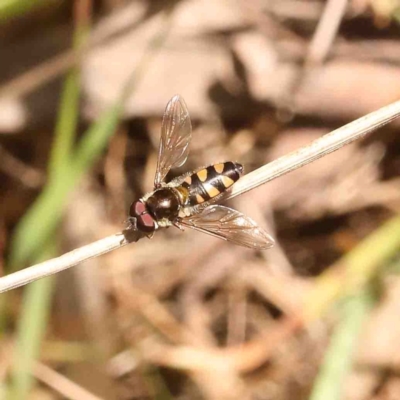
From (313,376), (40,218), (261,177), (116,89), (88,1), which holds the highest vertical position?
(88,1)

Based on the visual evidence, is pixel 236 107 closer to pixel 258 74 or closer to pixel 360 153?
pixel 258 74

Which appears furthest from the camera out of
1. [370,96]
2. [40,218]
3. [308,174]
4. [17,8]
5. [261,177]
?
[308,174]

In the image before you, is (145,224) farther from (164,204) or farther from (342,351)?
(342,351)

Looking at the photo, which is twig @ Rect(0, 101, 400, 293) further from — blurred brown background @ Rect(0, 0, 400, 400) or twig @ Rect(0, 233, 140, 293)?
blurred brown background @ Rect(0, 0, 400, 400)

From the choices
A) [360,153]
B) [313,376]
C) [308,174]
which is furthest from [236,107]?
[313,376]

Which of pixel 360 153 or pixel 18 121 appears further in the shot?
pixel 360 153

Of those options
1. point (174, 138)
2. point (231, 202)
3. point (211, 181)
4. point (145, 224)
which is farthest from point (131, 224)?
point (231, 202)
